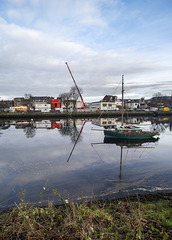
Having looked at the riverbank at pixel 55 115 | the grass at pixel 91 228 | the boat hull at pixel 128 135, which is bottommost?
the boat hull at pixel 128 135

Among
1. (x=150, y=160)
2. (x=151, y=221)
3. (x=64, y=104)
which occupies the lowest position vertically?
(x=150, y=160)

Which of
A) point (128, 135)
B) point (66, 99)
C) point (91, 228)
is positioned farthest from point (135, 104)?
point (91, 228)

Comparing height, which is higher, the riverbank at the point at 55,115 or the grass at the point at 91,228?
the riverbank at the point at 55,115

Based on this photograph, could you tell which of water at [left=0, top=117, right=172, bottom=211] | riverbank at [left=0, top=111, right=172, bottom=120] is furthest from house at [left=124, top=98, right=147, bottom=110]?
water at [left=0, top=117, right=172, bottom=211]

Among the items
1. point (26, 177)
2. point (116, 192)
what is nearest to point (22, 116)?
point (26, 177)

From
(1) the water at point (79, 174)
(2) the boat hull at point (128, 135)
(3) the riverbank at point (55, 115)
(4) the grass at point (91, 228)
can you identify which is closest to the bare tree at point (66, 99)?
(3) the riverbank at point (55, 115)

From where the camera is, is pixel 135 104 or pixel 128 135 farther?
pixel 135 104

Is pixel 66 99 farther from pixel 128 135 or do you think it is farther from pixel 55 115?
pixel 128 135

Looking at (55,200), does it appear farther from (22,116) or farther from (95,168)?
(22,116)

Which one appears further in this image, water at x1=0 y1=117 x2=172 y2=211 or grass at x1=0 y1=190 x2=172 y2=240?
water at x1=0 y1=117 x2=172 y2=211

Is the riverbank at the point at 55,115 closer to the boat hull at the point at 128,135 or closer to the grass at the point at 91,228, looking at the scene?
the boat hull at the point at 128,135

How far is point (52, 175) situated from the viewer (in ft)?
40.9

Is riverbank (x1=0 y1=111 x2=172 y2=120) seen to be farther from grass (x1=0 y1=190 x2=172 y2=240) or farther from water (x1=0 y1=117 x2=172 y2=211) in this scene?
Result: grass (x1=0 y1=190 x2=172 y2=240)

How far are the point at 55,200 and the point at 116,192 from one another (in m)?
3.47
